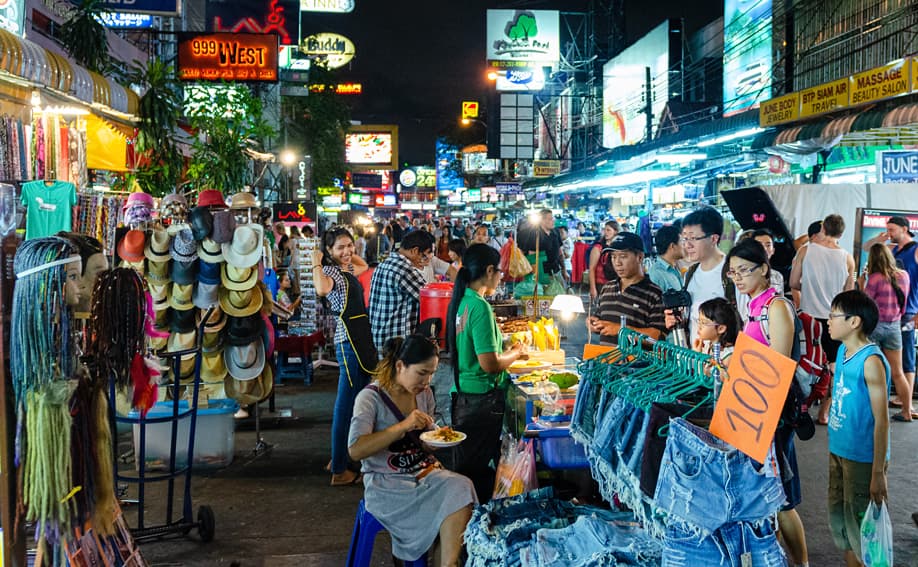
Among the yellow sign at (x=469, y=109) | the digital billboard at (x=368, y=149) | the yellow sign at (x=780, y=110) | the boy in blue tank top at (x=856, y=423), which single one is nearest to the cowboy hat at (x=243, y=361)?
the boy in blue tank top at (x=856, y=423)

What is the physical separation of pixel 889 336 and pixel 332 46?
38.3 meters

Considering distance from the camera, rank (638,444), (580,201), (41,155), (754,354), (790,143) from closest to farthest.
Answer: (754,354), (638,444), (41,155), (790,143), (580,201)

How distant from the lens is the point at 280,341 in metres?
10.4

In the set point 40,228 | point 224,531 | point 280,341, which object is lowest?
point 224,531

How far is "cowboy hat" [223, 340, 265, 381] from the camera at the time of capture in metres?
6.86

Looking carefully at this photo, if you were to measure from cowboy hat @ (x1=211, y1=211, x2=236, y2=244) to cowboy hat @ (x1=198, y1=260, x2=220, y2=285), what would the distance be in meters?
0.22

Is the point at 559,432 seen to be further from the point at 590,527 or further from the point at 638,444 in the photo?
the point at 638,444

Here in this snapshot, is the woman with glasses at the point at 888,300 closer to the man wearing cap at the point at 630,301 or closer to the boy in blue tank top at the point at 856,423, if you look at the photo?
the man wearing cap at the point at 630,301

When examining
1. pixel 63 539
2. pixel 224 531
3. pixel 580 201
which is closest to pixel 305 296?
pixel 224 531

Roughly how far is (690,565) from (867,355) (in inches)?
81.2

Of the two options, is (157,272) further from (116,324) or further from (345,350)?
(116,324)

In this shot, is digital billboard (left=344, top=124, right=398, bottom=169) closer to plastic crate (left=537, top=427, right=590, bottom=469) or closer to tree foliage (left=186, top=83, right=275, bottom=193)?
tree foliage (left=186, top=83, right=275, bottom=193)

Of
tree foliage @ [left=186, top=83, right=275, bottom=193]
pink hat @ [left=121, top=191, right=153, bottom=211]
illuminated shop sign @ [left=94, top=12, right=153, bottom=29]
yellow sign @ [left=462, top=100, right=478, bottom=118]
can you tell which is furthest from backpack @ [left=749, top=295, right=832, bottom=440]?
yellow sign @ [left=462, top=100, right=478, bottom=118]

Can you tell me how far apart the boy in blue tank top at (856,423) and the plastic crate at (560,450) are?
1358 millimetres
